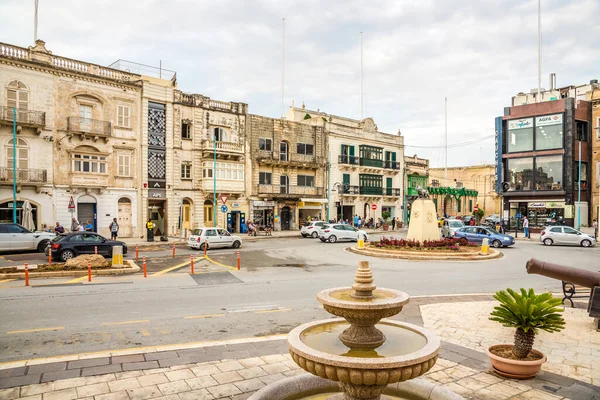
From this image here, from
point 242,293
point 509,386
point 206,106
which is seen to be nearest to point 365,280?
point 509,386

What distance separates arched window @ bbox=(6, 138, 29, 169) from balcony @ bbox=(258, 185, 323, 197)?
63.1 feet

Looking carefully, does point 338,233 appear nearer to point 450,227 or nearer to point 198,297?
point 450,227

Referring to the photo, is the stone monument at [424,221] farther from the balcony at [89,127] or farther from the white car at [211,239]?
the balcony at [89,127]

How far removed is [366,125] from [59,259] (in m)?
39.7

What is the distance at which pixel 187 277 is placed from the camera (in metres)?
15.6

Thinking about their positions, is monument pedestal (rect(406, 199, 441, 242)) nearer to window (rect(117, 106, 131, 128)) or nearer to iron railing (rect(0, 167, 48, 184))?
window (rect(117, 106, 131, 128))

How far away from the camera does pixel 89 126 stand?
3084 cm

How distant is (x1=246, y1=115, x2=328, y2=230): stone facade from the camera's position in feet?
134

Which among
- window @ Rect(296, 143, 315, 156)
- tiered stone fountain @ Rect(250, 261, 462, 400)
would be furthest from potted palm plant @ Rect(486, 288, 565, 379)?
window @ Rect(296, 143, 315, 156)

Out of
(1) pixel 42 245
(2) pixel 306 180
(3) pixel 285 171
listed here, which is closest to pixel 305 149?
(2) pixel 306 180

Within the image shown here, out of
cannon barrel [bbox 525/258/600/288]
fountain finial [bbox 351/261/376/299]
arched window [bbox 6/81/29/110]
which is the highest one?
arched window [bbox 6/81/29/110]

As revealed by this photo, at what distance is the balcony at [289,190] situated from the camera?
135 feet

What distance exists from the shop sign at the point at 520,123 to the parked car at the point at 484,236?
19104 mm

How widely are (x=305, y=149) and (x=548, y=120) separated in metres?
24.0
